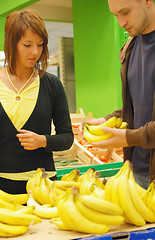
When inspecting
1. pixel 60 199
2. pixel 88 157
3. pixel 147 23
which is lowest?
pixel 88 157

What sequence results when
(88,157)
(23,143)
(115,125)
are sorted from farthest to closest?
(88,157) → (23,143) → (115,125)

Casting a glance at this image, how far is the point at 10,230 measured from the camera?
4.84 ft

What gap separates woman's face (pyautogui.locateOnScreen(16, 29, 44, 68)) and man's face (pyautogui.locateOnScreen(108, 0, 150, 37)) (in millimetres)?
547

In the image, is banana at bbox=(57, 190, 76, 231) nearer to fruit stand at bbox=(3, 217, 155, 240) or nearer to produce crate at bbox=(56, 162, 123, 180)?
fruit stand at bbox=(3, 217, 155, 240)

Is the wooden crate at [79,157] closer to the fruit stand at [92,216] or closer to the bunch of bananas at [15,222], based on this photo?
the fruit stand at [92,216]

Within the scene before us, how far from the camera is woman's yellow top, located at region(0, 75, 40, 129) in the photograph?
2246mm

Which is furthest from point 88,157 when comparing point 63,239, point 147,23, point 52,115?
point 63,239

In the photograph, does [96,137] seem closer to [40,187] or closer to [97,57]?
[40,187]

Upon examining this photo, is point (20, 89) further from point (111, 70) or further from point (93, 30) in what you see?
point (93, 30)

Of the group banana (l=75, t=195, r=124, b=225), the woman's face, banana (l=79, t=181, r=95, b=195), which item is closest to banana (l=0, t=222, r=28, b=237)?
banana (l=75, t=195, r=124, b=225)

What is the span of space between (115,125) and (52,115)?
64cm

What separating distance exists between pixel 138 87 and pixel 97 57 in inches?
174

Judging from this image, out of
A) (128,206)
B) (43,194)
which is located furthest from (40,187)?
(128,206)

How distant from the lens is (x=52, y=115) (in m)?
2.46
